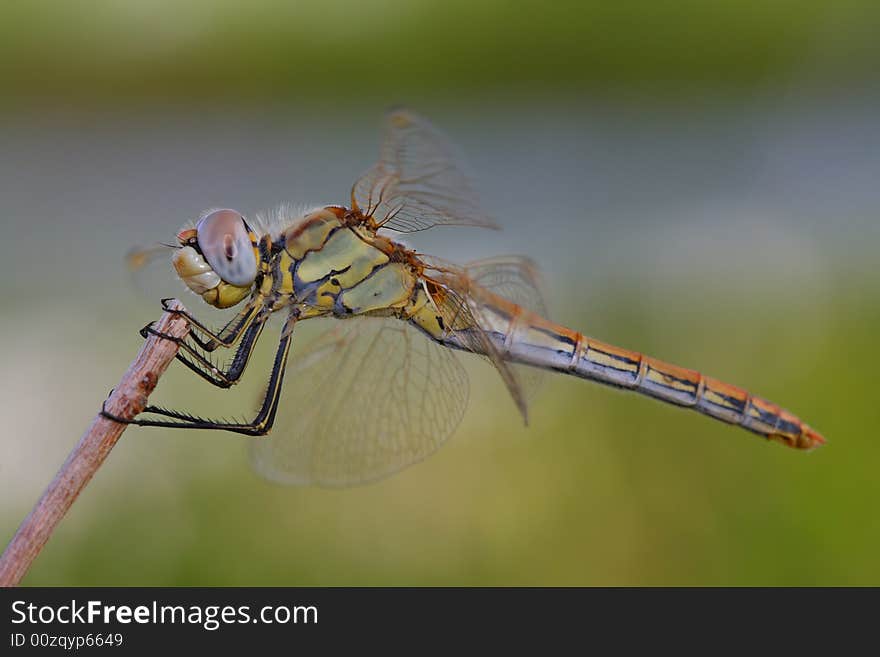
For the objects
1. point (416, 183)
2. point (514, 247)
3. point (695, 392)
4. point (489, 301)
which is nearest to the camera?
point (416, 183)

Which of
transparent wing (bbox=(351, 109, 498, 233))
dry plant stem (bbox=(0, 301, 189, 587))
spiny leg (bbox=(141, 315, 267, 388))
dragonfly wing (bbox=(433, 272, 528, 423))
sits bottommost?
dry plant stem (bbox=(0, 301, 189, 587))

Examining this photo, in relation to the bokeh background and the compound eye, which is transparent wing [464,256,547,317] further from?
the compound eye

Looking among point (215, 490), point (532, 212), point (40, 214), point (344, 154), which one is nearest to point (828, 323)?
point (532, 212)

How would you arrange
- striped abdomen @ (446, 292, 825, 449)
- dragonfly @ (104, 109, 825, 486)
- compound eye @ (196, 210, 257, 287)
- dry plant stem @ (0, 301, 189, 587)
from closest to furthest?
dry plant stem @ (0, 301, 189, 587), compound eye @ (196, 210, 257, 287), dragonfly @ (104, 109, 825, 486), striped abdomen @ (446, 292, 825, 449)

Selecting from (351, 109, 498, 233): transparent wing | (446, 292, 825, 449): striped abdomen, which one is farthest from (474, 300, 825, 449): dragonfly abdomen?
(351, 109, 498, 233): transparent wing

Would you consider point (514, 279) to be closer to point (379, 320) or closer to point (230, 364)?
point (379, 320)

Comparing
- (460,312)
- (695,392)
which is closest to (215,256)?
(460,312)

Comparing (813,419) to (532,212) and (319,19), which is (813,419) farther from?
(319,19)

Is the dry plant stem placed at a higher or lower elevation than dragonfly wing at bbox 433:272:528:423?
lower
